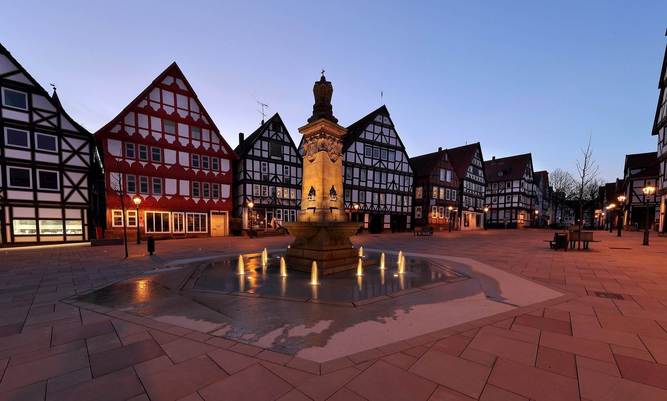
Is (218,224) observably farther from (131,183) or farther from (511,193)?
(511,193)

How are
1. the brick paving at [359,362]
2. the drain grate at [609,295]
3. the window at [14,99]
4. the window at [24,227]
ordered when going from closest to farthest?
the brick paving at [359,362]
the drain grate at [609,295]
the window at [14,99]
the window at [24,227]

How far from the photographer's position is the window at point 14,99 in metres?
17.0

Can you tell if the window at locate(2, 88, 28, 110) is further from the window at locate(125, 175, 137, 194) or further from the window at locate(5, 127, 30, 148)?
the window at locate(125, 175, 137, 194)

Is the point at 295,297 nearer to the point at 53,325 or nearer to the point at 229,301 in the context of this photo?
the point at 229,301

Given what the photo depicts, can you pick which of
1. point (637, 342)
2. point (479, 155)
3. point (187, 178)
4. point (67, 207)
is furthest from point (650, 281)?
point (479, 155)

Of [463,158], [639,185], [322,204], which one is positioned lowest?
[322,204]

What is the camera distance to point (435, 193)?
35.5 m

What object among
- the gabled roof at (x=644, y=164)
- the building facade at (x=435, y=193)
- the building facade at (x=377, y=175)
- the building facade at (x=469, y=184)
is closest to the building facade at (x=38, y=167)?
the building facade at (x=377, y=175)

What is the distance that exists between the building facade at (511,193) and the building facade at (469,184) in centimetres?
714

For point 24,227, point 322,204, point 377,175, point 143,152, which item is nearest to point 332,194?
point 322,204

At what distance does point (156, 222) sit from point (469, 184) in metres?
39.3

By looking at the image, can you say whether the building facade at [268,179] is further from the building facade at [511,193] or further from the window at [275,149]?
the building facade at [511,193]

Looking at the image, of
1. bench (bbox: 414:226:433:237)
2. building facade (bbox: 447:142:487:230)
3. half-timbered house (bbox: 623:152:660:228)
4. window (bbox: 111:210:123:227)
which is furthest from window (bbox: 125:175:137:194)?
half-timbered house (bbox: 623:152:660:228)

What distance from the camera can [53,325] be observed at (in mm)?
4414
